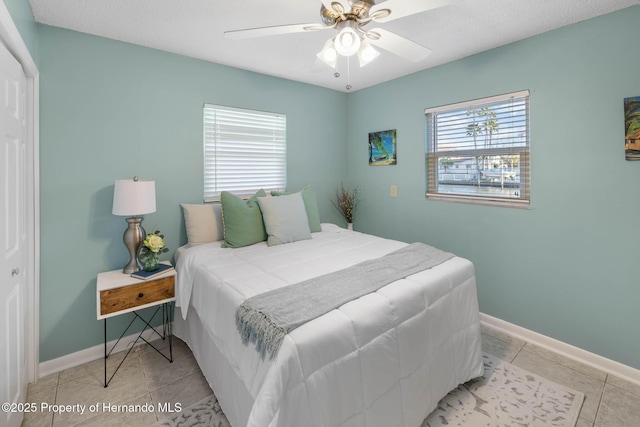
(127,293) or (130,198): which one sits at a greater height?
(130,198)

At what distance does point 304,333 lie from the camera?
4.15 feet

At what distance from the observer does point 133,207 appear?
2.16 m

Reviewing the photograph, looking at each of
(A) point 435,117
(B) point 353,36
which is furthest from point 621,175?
(B) point 353,36

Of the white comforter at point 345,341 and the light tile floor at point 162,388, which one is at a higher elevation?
the white comforter at point 345,341

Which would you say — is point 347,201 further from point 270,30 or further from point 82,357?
point 82,357

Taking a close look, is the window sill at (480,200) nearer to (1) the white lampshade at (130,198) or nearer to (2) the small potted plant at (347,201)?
(2) the small potted plant at (347,201)

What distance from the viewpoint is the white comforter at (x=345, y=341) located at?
1.22 metres

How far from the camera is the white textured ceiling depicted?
6.36 feet

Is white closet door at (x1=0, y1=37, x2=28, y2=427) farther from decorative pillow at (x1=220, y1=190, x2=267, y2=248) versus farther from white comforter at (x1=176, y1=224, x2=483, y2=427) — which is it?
decorative pillow at (x1=220, y1=190, x2=267, y2=248)

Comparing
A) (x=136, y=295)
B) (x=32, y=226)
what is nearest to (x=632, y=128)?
(x=136, y=295)

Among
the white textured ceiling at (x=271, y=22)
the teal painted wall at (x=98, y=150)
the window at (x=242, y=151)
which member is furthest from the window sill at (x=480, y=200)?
the teal painted wall at (x=98, y=150)

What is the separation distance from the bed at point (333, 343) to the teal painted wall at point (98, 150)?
0.66 metres

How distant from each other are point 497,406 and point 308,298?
1393mm

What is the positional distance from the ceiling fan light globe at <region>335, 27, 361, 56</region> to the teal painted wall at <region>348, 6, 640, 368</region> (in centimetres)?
175
